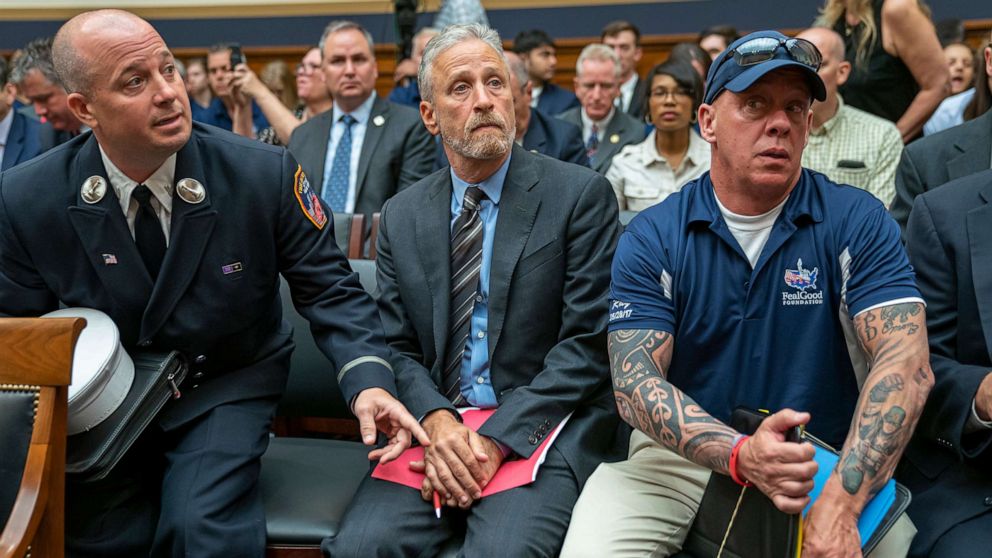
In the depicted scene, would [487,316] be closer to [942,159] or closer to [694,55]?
[942,159]

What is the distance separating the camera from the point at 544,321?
2.18m

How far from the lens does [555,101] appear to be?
5.99 m

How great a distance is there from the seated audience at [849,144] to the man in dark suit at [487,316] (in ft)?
5.14

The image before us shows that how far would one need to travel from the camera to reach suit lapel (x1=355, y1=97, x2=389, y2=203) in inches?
157

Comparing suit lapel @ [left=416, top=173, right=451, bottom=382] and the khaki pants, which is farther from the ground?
suit lapel @ [left=416, top=173, right=451, bottom=382]

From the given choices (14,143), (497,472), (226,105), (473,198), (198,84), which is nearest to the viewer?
(497,472)

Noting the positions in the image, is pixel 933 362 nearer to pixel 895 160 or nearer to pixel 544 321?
pixel 544 321

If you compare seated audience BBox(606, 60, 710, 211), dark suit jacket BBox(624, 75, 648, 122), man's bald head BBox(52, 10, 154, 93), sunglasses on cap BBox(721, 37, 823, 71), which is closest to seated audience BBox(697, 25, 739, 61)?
dark suit jacket BBox(624, 75, 648, 122)

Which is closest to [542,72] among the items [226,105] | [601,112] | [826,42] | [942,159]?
[601,112]

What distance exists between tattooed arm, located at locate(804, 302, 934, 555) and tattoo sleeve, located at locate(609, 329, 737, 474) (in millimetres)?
186

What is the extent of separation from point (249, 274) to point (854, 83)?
9.95ft

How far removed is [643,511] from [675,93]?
2313mm

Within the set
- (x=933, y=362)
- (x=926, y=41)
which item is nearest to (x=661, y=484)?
(x=933, y=362)

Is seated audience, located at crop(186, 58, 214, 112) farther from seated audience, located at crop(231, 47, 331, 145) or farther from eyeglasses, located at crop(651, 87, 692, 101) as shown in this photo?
eyeglasses, located at crop(651, 87, 692, 101)
